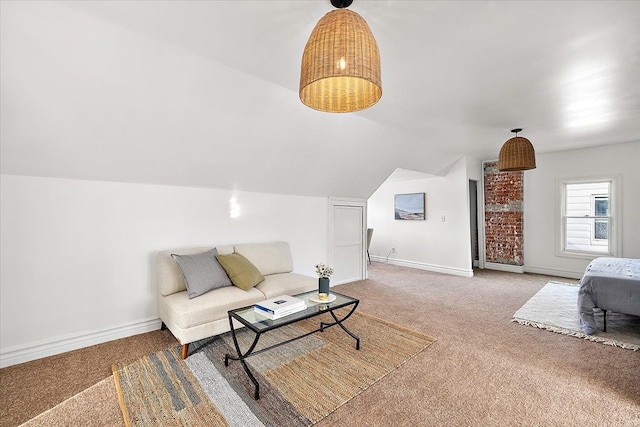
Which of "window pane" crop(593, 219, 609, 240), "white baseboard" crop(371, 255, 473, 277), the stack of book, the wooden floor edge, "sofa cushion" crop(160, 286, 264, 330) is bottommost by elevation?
the wooden floor edge

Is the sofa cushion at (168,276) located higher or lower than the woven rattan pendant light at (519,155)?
lower

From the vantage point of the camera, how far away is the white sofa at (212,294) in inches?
93.4

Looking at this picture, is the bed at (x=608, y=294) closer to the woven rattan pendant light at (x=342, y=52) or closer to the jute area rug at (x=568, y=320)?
the jute area rug at (x=568, y=320)

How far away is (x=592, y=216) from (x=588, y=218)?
6 centimetres

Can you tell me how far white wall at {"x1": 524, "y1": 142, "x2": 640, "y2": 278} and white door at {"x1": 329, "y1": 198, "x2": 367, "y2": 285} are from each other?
3472 millimetres

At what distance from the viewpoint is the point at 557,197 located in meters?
5.40

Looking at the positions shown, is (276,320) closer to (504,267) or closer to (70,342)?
(70,342)

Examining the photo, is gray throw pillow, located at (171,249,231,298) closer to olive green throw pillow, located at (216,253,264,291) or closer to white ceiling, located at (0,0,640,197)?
olive green throw pillow, located at (216,253,264,291)

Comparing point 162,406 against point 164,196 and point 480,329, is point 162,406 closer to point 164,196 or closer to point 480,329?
point 164,196

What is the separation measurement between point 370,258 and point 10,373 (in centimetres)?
635

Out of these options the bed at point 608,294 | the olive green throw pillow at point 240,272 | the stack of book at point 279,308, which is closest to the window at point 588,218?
the bed at point 608,294

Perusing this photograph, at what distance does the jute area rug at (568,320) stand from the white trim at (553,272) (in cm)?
127

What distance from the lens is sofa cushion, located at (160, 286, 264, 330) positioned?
2.35m

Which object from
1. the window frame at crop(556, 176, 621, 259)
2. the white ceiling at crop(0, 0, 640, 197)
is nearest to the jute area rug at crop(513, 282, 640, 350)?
the window frame at crop(556, 176, 621, 259)
